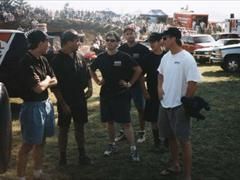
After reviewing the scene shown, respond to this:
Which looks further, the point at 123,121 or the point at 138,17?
the point at 138,17

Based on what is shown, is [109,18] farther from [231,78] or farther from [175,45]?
[175,45]

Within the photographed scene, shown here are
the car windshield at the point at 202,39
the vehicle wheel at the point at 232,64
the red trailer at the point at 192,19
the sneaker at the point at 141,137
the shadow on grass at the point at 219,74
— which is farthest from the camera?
the red trailer at the point at 192,19

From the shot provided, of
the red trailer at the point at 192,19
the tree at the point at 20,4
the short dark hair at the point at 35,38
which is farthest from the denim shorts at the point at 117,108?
the red trailer at the point at 192,19

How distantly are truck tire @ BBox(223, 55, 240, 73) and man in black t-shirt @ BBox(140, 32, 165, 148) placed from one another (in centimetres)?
1187

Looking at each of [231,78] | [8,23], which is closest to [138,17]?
[8,23]

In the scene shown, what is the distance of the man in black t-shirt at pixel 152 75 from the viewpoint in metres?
6.89

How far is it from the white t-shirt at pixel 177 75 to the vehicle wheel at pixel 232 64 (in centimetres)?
1330

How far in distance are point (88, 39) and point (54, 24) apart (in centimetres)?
423

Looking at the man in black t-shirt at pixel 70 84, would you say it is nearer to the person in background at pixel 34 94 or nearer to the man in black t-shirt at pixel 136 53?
the person in background at pixel 34 94

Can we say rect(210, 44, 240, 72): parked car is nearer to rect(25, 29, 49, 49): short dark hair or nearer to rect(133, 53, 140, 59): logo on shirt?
rect(133, 53, 140, 59): logo on shirt

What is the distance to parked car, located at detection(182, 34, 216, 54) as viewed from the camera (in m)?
25.1

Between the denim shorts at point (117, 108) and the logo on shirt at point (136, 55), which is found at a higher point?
the logo on shirt at point (136, 55)

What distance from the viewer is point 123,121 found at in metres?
6.51

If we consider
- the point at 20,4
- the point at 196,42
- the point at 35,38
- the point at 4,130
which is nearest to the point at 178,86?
the point at 35,38
